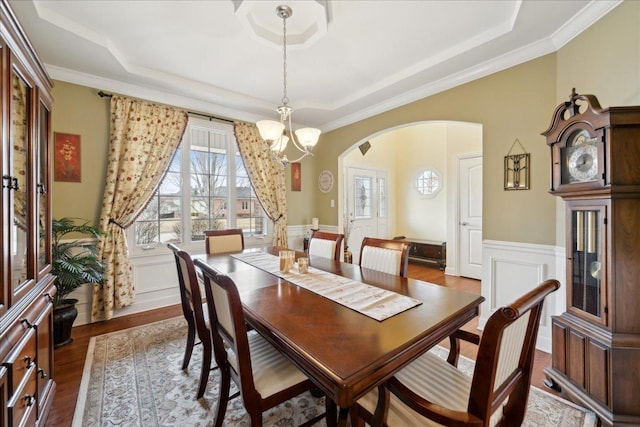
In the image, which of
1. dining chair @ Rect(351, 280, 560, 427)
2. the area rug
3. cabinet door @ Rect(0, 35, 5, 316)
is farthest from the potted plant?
dining chair @ Rect(351, 280, 560, 427)

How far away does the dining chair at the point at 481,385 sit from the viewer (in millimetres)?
826

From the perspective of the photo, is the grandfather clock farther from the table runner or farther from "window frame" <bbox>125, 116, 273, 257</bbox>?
"window frame" <bbox>125, 116, 273, 257</bbox>

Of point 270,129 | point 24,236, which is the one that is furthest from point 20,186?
point 270,129

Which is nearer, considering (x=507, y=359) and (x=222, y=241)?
(x=507, y=359)

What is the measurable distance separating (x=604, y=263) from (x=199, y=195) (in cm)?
397

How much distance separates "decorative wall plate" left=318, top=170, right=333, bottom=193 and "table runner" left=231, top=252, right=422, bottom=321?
2649mm

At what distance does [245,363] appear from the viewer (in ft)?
3.79

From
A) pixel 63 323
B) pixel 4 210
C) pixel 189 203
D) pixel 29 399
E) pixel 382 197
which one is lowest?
pixel 63 323

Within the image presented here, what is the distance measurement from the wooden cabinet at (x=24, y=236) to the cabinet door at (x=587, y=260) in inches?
112

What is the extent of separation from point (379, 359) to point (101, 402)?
6.52 ft

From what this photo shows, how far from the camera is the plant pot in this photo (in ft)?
8.05

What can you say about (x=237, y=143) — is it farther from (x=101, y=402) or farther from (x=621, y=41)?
(x=621, y=41)

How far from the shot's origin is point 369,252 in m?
2.28

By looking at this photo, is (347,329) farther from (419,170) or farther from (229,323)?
(419,170)
